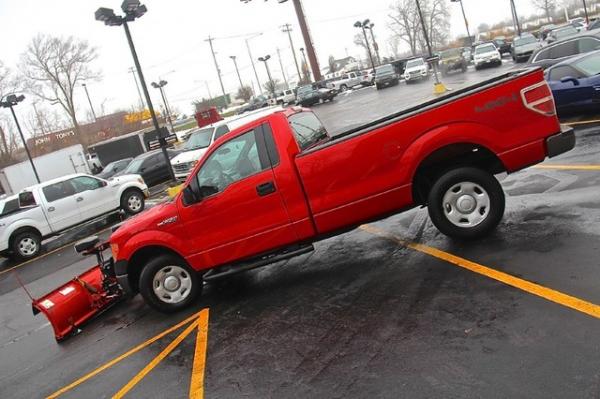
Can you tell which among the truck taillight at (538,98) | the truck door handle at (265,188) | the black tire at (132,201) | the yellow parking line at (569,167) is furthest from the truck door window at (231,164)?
the black tire at (132,201)

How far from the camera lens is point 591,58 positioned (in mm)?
10742

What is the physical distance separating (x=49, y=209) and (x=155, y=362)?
10.7 m

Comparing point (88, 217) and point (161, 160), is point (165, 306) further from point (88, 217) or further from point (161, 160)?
point (161, 160)

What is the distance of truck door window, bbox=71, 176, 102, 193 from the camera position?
14758 millimetres

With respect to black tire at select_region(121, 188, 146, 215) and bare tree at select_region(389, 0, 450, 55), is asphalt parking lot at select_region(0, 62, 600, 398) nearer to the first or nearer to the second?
black tire at select_region(121, 188, 146, 215)

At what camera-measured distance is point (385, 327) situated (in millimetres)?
4465

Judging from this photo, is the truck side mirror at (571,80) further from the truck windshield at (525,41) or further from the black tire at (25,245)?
the truck windshield at (525,41)

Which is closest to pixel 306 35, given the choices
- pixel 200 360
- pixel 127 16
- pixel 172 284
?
pixel 127 16

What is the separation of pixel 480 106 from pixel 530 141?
0.66 m

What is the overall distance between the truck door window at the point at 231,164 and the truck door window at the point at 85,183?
10.2m

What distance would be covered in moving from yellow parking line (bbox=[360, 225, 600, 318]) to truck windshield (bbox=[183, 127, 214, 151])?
41.1ft

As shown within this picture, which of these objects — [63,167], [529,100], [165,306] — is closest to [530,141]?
[529,100]

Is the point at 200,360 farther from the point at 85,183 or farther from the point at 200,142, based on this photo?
the point at 200,142

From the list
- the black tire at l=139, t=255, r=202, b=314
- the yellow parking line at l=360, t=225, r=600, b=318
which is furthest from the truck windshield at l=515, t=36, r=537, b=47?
the black tire at l=139, t=255, r=202, b=314
